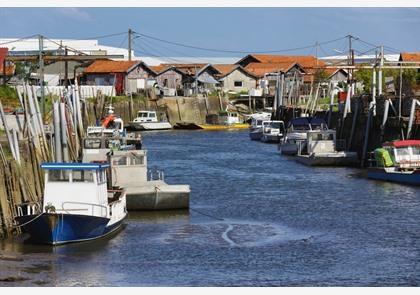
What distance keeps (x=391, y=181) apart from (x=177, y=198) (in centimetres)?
1465

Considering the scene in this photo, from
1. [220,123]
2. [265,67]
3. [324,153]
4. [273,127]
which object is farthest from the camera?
[265,67]

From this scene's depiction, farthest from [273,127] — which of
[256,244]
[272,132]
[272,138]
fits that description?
[256,244]

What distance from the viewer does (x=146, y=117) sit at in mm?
101312

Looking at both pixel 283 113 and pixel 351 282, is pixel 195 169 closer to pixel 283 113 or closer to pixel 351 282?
pixel 351 282

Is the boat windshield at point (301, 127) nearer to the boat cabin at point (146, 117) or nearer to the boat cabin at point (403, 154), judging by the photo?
the boat cabin at point (403, 154)

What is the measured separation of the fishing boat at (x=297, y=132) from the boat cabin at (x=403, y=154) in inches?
697

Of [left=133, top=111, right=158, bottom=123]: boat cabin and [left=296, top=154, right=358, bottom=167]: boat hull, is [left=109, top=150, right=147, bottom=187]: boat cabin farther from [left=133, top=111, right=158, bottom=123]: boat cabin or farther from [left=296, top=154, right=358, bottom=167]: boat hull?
[left=133, top=111, right=158, bottom=123]: boat cabin

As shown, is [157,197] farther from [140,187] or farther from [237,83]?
[237,83]

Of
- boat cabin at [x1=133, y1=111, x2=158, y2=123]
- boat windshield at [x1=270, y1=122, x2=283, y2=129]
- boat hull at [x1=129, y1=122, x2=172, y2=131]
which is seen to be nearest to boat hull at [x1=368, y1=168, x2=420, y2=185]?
boat windshield at [x1=270, y1=122, x2=283, y2=129]

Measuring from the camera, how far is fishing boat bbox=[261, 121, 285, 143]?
8338 cm

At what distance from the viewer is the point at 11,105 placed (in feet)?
213

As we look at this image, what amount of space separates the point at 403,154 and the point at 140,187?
1578 cm

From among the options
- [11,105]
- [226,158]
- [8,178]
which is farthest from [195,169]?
[8,178]

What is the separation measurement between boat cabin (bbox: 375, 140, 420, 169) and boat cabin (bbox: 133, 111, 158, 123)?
178 feet
